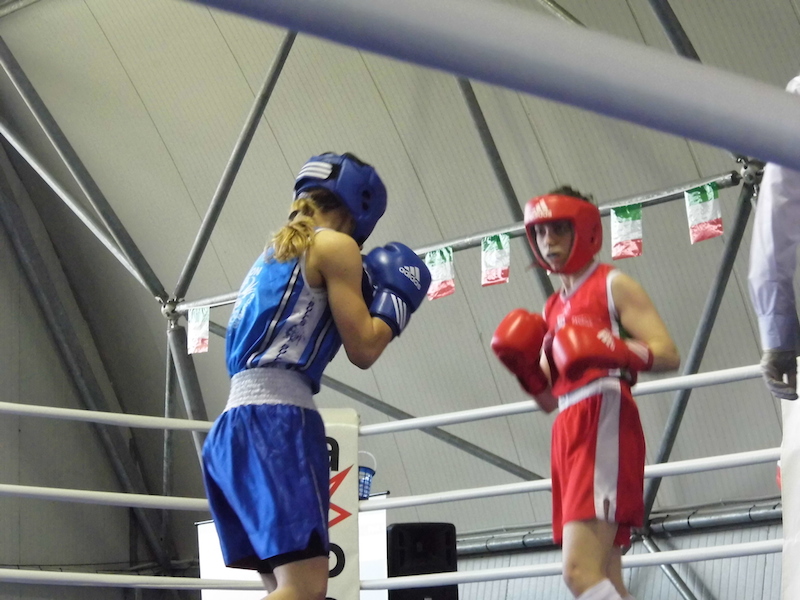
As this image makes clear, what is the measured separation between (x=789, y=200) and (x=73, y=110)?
613 centimetres

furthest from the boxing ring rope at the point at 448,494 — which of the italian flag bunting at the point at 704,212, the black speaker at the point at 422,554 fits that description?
the italian flag bunting at the point at 704,212

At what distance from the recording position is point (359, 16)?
2.25 feet

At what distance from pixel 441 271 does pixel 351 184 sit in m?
→ 3.55

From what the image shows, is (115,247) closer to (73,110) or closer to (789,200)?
(73,110)

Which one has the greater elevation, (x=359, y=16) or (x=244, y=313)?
(x=244, y=313)

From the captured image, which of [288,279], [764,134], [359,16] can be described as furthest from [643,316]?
[359,16]

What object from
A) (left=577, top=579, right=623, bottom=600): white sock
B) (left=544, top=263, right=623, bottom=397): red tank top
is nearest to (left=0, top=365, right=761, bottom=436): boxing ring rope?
(left=544, top=263, right=623, bottom=397): red tank top

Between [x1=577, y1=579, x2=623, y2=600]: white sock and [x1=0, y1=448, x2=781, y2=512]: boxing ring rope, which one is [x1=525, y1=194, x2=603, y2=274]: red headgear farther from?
[x1=577, y1=579, x2=623, y2=600]: white sock

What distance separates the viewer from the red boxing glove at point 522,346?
7.68ft

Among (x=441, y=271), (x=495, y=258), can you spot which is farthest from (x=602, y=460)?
(x=441, y=271)

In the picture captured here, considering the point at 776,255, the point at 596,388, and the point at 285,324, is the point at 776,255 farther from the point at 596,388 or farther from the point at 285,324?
the point at 285,324

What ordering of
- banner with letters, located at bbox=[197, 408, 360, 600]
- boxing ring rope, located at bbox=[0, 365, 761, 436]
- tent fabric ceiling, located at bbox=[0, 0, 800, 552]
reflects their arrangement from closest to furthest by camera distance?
boxing ring rope, located at bbox=[0, 365, 761, 436] < banner with letters, located at bbox=[197, 408, 360, 600] < tent fabric ceiling, located at bbox=[0, 0, 800, 552]

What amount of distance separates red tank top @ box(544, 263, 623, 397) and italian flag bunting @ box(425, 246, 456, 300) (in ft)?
10.1

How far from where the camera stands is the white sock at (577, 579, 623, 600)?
1995mm
